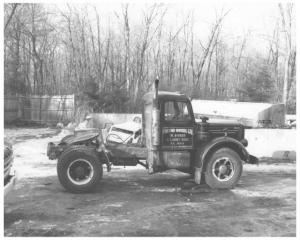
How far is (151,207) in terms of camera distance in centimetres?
636

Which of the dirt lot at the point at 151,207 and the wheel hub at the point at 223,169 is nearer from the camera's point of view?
the dirt lot at the point at 151,207

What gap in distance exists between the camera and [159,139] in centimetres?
769

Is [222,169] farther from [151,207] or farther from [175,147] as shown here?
[151,207]

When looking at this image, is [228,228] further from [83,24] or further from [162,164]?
[83,24]

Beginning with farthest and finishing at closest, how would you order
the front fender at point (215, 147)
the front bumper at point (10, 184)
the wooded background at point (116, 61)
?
the wooded background at point (116, 61) → the front fender at point (215, 147) → the front bumper at point (10, 184)

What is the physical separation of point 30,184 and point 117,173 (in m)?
2.36

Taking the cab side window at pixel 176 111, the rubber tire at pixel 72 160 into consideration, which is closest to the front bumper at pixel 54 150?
the rubber tire at pixel 72 160

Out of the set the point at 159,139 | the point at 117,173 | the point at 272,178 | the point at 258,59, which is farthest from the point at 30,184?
the point at 258,59

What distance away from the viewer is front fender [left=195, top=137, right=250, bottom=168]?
25.3 feet

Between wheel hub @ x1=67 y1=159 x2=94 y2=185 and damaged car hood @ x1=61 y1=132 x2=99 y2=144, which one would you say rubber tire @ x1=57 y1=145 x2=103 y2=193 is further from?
damaged car hood @ x1=61 y1=132 x2=99 y2=144

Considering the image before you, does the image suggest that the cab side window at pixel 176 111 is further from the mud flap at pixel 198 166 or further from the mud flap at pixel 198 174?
the mud flap at pixel 198 174

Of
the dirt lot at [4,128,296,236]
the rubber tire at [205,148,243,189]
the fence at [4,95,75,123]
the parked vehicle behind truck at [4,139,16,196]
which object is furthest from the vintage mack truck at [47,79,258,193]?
the fence at [4,95,75,123]

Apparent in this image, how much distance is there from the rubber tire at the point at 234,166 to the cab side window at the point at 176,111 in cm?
99

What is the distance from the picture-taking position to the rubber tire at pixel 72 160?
7316mm
